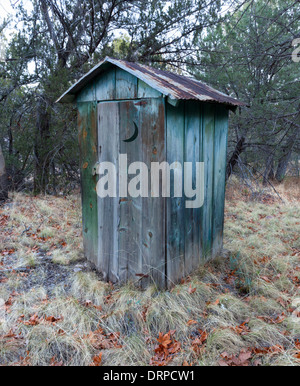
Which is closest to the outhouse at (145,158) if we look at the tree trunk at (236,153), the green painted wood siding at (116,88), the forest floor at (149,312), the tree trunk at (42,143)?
the green painted wood siding at (116,88)

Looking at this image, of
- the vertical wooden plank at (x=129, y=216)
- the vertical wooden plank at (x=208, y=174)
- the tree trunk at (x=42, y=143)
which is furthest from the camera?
the tree trunk at (x=42, y=143)

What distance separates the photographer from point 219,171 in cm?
427

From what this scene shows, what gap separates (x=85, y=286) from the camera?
3639 millimetres

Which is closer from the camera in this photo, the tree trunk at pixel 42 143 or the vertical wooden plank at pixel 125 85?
the vertical wooden plank at pixel 125 85

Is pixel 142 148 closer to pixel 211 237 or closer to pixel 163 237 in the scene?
pixel 163 237

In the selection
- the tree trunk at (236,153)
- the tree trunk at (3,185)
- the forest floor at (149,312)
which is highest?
the tree trunk at (236,153)

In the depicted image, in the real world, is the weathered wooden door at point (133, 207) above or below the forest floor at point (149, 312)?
above

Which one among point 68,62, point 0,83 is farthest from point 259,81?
point 0,83

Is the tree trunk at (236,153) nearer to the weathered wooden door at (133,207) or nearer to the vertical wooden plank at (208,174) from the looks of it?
the vertical wooden plank at (208,174)

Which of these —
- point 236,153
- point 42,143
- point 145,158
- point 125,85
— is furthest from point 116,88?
point 236,153

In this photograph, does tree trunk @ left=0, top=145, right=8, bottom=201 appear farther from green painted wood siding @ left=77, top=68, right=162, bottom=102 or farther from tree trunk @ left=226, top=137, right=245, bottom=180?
tree trunk @ left=226, top=137, right=245, bottom=180

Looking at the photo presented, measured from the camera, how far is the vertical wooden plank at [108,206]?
357 centimetres

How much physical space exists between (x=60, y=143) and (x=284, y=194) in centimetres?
651

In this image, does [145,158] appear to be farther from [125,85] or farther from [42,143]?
[42,143]
